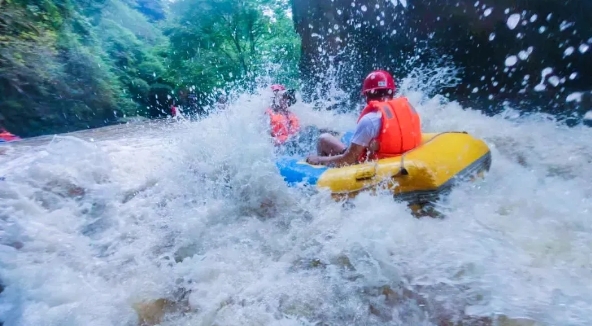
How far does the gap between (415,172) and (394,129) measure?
1.68 feet

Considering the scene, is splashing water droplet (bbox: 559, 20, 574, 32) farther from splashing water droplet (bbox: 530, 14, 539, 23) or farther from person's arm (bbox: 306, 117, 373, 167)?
person's arm (bbox: 306, 117, 373, 167)

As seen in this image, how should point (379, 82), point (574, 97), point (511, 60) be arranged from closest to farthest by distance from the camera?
point (379, 82) < point (574, 97) < point (511, 60)

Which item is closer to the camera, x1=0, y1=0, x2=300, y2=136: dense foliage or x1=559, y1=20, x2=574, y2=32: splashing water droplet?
x1=559, y1=20, x2=574, y2=32: splashing water droplet

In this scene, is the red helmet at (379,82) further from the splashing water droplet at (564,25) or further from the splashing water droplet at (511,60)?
the splashing water droplet at (511,60)

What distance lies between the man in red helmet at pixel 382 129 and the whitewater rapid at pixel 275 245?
1.64 ft

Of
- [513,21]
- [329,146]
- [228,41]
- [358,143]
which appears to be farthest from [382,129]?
[228,41]

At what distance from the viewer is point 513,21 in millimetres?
5836

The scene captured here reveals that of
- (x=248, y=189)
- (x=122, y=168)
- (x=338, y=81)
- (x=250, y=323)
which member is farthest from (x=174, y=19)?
(x=250, y=323)

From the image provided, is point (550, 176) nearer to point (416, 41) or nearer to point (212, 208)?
point (212, 208)

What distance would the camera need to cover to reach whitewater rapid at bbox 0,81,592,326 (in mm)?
2016

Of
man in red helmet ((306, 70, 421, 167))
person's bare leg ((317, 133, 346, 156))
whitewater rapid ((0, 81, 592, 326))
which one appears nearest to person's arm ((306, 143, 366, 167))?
man in red helmet ((306, 70, 421, 167))

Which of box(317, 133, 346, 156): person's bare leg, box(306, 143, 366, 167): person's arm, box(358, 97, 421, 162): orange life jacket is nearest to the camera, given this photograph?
box(358, 97, 421, 162): orange life jacket

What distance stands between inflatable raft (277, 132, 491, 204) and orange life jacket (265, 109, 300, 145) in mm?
1432

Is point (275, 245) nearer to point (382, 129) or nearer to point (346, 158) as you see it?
point (346, 158)
